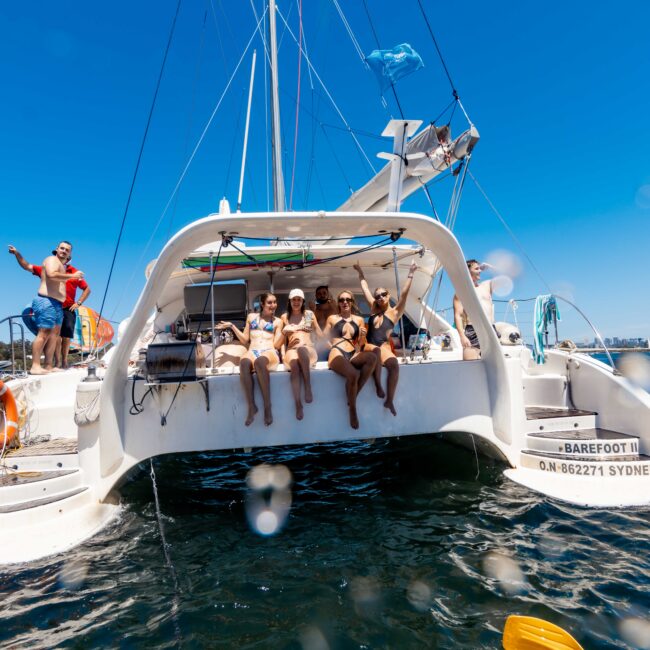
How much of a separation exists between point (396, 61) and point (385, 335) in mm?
3711

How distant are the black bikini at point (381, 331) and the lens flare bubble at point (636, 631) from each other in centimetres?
312

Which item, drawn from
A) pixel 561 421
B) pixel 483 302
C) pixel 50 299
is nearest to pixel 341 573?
pixel 561 421

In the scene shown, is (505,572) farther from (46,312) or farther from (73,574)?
(46,312)

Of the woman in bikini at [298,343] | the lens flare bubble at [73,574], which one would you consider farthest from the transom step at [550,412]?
the lens flare bubble at [73,574]

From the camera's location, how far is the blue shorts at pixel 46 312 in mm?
6465

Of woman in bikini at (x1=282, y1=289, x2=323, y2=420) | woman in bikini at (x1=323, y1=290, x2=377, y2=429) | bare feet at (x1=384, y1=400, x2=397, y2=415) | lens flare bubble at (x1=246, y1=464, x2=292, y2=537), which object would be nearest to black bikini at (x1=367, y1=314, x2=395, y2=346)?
woman in bikini at (x1=323, y1=290, x2=377, y2=429)

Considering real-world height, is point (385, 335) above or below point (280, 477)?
above

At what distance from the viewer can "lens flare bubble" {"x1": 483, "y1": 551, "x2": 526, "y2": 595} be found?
319 cm

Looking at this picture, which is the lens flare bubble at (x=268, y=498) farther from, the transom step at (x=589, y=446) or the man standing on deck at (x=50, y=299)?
the man standing on deck at (x=50, y=299)

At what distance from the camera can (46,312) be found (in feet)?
21.4

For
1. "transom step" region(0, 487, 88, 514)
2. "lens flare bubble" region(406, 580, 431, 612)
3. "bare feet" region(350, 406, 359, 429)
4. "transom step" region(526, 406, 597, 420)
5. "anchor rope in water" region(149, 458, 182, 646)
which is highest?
"bare feet" region(350, 406, 359, 429)

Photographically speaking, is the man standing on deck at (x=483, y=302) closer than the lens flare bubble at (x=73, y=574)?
No

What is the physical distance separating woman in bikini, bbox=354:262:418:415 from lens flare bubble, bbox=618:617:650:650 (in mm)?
2357

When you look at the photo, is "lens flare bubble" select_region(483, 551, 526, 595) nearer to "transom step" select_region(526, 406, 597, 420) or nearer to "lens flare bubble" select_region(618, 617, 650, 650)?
"lens flare bubble" select_region(618, 617, 650, 650)
